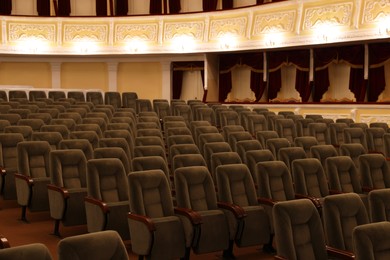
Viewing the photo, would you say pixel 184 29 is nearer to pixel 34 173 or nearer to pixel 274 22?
pixel 274 22

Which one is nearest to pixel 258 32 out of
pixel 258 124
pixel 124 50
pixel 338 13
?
pixel 338 13

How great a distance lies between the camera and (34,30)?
1425 centimetres

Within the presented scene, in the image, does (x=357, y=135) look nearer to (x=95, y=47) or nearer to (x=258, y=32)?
(x=258, y=32)

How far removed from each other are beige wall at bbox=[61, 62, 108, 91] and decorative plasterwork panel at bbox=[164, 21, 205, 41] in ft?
7.39

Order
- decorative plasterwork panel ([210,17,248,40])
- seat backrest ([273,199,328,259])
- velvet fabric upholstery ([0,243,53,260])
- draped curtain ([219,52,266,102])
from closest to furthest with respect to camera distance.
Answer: velvet fabric upholstery ([0,243,53,260]), seat backrest ([273,199,328,259]), decorative plasterwork panel ([210,17,248,40]), draped curtain ([219,52,266,102])

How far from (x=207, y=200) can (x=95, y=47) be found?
34.9 ft

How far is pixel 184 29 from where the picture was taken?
13.8 m

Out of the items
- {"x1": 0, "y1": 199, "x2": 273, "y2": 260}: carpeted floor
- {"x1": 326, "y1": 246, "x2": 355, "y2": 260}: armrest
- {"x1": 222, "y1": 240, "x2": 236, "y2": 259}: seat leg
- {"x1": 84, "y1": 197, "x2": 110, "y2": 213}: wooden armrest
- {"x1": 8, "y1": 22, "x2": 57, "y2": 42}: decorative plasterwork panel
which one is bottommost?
{"x1": 222, "y1": 240, "x2": 236, "y2": 259}: seat leg

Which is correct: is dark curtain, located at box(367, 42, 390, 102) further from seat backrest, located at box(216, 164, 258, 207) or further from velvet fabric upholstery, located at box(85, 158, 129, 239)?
velvet fabric upholstery, located at box(85, 158, 129, 239)

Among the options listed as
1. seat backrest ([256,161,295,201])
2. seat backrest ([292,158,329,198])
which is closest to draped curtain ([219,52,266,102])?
seat backrest ([292,158,329,198])

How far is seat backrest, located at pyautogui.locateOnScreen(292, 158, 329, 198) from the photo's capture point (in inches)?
184

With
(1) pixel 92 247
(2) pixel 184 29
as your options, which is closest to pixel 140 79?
(2) pixel 184 29

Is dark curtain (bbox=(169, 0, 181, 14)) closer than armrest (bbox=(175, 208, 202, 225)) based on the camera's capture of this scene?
No

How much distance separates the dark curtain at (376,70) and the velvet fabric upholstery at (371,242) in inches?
358
